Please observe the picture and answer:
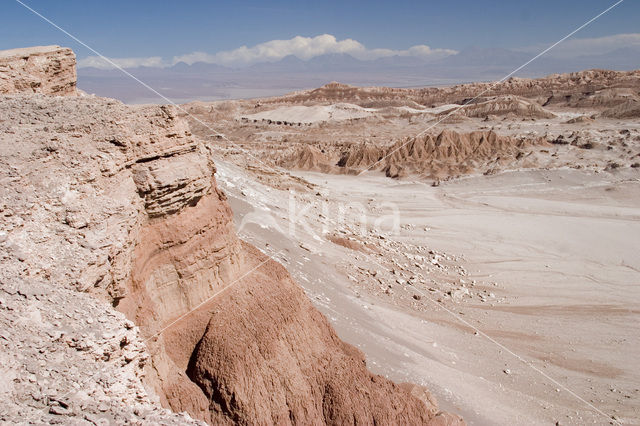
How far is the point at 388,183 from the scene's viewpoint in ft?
111

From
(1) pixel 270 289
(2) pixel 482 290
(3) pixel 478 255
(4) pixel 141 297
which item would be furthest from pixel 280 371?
(3) pixel 478 255

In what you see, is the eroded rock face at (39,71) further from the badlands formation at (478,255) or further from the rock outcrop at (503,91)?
the rock outcrop at (503,91)

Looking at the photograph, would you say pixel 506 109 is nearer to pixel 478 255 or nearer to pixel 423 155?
pixel 423 155

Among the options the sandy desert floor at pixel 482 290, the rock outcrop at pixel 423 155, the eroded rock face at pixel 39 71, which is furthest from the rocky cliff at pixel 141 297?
the rock outcrop at pixel 423 155

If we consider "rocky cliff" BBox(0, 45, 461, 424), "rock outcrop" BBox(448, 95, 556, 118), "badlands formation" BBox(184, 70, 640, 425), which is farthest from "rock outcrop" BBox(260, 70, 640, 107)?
"rocky cliff" BBox(0, 45, 461, 424)

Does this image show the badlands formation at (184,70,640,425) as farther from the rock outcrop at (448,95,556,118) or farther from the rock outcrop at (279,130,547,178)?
the rock outcrop at (448,95,556,118)

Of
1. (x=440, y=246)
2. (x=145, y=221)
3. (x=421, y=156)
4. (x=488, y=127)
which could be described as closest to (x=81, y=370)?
(x=145, y=221)

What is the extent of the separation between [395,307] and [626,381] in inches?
239

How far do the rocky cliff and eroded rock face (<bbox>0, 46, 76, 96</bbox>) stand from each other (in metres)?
0.23

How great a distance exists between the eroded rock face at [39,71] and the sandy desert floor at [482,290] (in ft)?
21.6

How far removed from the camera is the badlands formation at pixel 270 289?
351 cm

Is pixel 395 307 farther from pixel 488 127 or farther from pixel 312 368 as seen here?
pixel 488 127

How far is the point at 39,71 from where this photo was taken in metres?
7.57

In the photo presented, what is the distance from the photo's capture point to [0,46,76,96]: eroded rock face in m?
7.10
